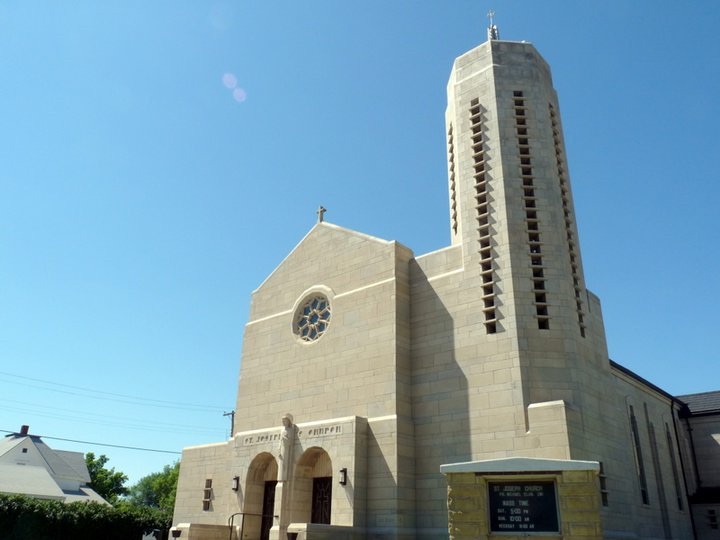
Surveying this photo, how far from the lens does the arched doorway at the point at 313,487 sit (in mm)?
21531

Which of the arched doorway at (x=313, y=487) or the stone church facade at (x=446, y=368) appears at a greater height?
the stone church facade at (x=446, y=368)

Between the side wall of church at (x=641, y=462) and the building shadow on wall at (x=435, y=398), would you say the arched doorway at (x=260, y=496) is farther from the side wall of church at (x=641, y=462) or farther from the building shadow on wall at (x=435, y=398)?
the side wall of church at (x=641, y=462)

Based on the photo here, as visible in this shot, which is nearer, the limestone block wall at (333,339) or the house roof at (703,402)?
the limestone block wall at (333,339)

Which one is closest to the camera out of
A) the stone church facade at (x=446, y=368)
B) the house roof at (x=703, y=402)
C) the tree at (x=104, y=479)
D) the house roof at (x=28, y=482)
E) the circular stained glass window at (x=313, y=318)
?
the stone church facade at (x=446, y=368)

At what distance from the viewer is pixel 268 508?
2316 cm

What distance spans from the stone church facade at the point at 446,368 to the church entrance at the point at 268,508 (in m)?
0.07

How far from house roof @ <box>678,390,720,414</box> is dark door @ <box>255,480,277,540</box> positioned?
1024 inches

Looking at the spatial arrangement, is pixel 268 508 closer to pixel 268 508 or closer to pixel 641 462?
pixel 268 508

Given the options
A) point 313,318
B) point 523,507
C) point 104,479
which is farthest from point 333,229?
point 104,479

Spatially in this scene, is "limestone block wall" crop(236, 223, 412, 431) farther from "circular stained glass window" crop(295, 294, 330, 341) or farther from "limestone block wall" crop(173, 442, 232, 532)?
"limestone block wall" crop(173, 442, 232, 532)

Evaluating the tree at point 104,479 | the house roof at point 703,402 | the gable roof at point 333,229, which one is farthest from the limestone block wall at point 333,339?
the tree at point 104,479

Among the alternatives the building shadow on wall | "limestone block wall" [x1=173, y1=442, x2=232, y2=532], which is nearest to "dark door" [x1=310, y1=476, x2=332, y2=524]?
the building shadow on wall

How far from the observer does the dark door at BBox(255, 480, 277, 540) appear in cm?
2288

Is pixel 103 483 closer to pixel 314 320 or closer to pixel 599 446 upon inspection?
pixel 314 320
